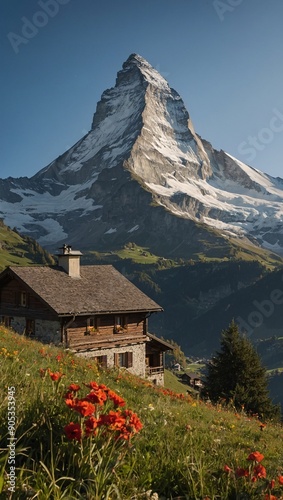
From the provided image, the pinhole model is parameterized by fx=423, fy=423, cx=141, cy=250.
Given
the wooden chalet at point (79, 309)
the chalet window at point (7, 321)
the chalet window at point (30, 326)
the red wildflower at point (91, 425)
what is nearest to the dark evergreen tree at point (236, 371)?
the wooden chalet at point (79, 309)

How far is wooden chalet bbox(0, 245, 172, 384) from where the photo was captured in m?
34.2

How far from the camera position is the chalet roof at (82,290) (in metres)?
34.4

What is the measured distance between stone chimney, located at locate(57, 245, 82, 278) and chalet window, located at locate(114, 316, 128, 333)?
5.45 meters

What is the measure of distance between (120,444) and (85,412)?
0.65 metres

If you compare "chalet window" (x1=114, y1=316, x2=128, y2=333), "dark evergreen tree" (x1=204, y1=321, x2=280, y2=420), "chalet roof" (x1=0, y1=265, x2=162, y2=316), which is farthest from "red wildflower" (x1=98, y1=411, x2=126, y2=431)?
"chalet window" (x1=114, y1=316, x2=128, y2=333)

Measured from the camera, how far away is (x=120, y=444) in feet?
12.5

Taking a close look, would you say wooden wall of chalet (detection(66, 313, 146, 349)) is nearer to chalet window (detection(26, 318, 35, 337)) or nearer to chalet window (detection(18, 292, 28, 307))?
chalet window (detection(26, 318, 35, 337))

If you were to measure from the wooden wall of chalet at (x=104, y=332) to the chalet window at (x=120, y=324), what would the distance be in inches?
3.5

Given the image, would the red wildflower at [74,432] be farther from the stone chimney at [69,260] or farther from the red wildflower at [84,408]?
the stone chimney at [69,260]

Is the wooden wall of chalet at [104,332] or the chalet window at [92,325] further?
the chalet window at [92,325]

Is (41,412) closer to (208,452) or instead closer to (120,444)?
(120,444)

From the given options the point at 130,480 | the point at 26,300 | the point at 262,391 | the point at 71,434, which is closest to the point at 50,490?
the point at 71,434

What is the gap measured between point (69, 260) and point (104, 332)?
7.23 meters
